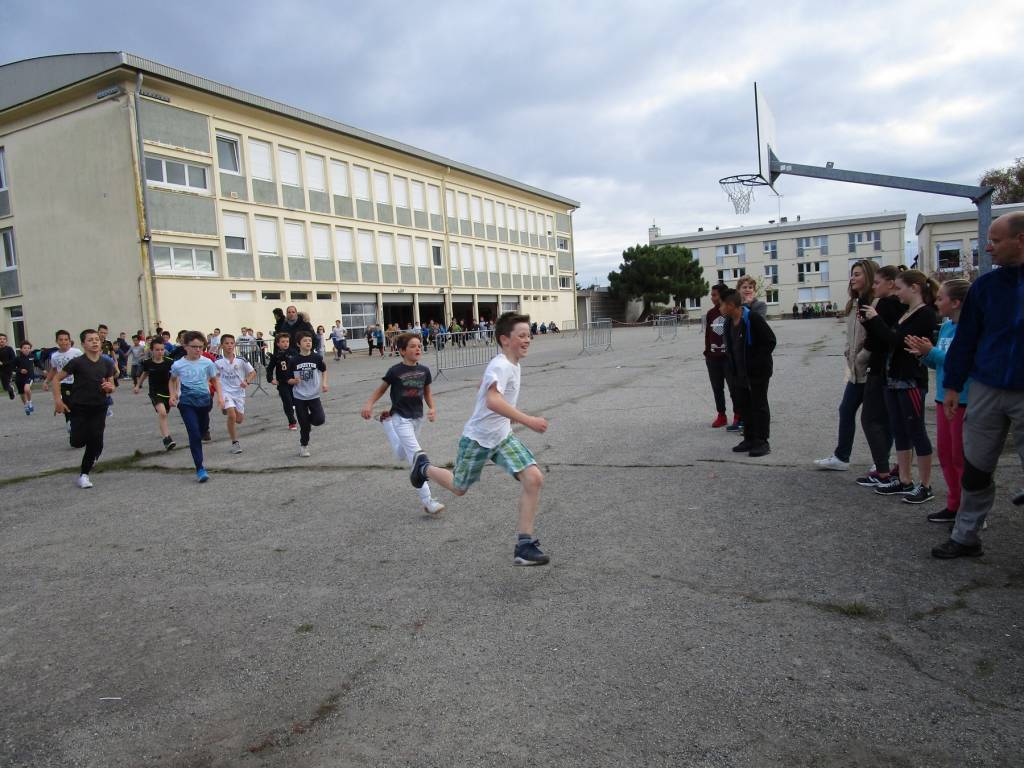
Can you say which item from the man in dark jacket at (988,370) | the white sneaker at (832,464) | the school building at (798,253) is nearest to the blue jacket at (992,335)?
the man in dark jacket at (988,370)

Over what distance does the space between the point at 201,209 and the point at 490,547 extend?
27.6m

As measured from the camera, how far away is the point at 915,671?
2.88 m

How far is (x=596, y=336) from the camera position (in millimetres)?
27734

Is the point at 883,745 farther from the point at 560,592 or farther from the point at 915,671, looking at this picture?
the point at 560,592

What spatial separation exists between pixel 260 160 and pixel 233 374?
24.7 meters

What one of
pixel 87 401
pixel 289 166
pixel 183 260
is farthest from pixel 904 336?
pixel 289 166

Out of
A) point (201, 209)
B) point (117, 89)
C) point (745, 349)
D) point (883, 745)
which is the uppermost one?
point (117, 89)

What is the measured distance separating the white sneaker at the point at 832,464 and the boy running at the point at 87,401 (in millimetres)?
7474

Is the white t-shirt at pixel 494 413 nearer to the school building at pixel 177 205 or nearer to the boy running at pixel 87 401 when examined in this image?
the boy running at pixel 87 401

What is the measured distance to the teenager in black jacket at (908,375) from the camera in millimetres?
4926

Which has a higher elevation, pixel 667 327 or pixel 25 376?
pixel 25 376

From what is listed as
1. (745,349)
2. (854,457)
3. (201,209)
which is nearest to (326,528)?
(745,349)

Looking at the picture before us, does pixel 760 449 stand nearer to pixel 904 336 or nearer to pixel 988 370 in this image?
pixel 904 336

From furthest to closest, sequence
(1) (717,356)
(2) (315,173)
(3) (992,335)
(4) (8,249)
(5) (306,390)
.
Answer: (2) (315,173) → (4) (8,249) → (1) (717,356) → (5) (306,390) → (3) (992,335)
